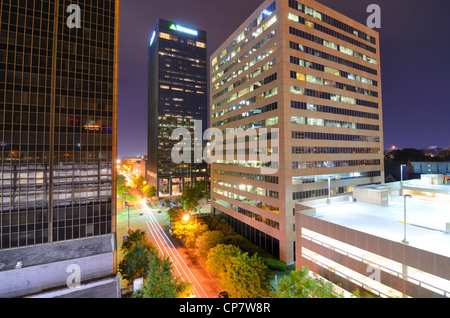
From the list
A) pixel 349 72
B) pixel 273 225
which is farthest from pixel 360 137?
pixel 273 225

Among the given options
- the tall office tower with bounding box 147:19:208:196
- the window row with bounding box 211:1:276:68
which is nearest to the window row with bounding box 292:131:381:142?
the window row with bounding box 211:1:276:68

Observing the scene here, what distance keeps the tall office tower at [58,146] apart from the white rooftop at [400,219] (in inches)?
1340

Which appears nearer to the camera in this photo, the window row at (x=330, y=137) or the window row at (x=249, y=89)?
the window row at (x=330, y=137)

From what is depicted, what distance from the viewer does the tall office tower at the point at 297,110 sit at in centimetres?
4206

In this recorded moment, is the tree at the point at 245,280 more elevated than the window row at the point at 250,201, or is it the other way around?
the window row at the point at 250,201

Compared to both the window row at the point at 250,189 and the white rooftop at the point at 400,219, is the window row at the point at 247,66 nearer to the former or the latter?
the window row at the point at 250,189

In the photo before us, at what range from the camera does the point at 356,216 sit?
87.9 feet

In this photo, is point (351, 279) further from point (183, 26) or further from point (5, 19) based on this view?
point (183, 26)

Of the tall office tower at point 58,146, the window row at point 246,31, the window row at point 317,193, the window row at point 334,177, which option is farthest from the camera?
the window row at point 246,31

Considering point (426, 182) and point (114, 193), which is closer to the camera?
point (114, 193)

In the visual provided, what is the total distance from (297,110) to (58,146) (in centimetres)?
4210

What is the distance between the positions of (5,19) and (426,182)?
3014 inches

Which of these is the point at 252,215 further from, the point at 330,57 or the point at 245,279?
the point at 330,57

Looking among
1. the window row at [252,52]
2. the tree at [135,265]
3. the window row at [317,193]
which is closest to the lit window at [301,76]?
the window row at [252,52]
